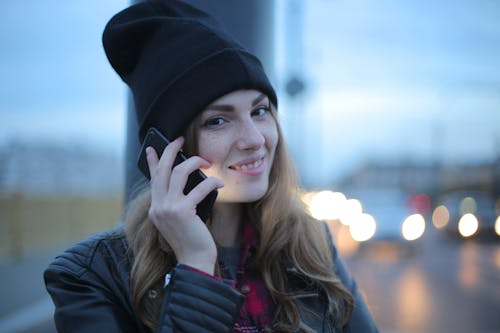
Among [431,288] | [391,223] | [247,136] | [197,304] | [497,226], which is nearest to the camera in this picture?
[197,304]

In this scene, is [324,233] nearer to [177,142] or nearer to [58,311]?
[177,142]

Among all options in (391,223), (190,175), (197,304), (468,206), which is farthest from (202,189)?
(468,206)

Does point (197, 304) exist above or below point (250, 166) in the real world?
below

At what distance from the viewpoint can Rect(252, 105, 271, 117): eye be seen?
72.4 inches

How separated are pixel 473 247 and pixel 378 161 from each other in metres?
86.5

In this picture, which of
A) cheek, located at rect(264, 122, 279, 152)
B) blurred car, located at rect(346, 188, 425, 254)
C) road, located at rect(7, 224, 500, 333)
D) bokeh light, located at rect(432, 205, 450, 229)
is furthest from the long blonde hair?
bokeh light, located at rect(432, 205, 450, 229)

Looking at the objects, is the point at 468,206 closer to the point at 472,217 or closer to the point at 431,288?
the point at 472,217

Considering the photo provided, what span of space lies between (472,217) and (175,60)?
16528 millimetres

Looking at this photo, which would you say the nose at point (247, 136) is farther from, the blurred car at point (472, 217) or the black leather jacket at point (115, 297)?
the blurred car at point (472, 217)

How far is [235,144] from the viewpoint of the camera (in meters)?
1.73

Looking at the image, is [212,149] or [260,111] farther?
[260,111]

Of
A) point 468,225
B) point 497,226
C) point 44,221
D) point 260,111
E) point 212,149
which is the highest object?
point 260,111

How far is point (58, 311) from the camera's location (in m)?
1.51

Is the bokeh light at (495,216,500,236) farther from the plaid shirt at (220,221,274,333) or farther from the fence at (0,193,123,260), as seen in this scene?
the plaid shirt at (220,221,274,333)
